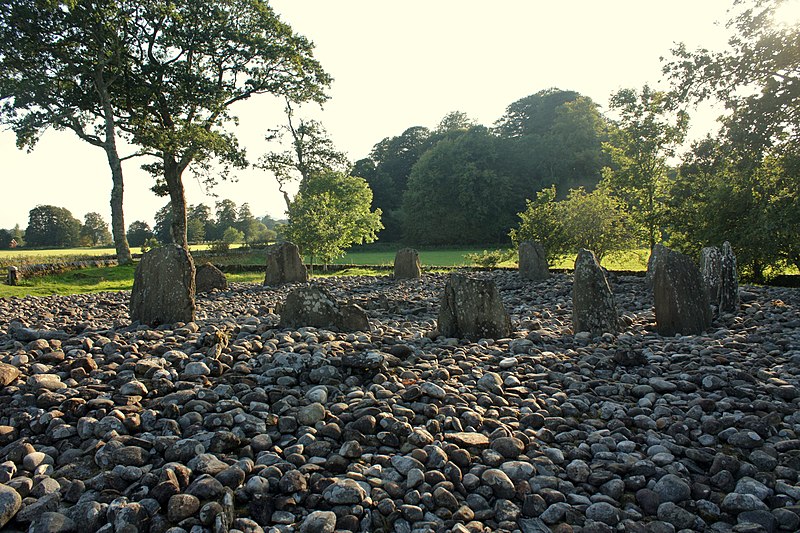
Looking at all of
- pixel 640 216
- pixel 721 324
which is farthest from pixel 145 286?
pixel 640 216

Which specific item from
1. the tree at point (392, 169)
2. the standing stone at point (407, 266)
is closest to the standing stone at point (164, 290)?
the standing stone at point (407, 266)

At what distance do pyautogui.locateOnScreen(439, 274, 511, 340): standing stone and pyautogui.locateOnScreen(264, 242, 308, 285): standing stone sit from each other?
37.8ft

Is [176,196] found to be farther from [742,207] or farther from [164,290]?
[742,207]

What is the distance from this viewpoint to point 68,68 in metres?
23.1

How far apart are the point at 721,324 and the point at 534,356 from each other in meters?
4.46

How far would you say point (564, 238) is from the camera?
21.4 metres

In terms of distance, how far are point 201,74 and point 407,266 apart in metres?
16.3

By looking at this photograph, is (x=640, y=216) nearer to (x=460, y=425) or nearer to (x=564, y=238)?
(x=564, y=238)

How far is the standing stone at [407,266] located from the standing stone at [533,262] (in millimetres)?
4206

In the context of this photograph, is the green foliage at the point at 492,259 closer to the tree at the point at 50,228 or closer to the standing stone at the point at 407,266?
the standing stone at the point at 407,266

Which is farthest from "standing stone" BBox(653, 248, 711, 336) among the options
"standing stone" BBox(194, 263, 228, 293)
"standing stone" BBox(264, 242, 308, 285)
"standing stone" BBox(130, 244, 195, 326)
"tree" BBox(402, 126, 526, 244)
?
"tree" BBox(402, 126, 526, 244)

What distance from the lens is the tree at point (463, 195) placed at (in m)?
50.2

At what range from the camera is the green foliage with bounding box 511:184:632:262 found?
1992 cm

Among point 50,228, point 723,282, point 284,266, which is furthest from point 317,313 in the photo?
point 50,228
